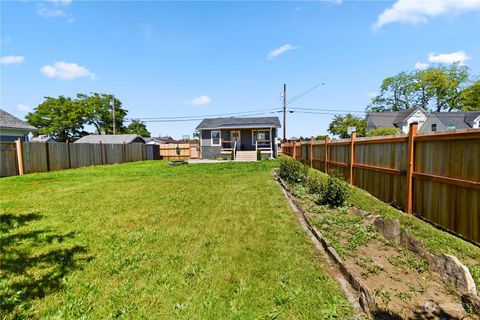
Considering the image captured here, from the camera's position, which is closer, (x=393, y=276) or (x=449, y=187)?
(x=393, y=276)

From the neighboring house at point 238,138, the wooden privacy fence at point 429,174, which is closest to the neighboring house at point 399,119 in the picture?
the neighboring house at point 238,138

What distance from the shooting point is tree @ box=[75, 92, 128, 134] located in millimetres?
47562

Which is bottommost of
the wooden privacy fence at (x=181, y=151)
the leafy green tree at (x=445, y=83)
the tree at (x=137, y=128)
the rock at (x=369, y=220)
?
the rock at (x=369, y=220)

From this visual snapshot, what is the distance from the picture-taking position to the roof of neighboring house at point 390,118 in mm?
36531

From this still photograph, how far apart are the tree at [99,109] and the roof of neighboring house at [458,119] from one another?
177 feet

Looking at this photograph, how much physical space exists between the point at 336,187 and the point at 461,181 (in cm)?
233

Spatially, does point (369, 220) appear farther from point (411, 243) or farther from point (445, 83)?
point (445, 83)

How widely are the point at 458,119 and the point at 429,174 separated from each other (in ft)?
123

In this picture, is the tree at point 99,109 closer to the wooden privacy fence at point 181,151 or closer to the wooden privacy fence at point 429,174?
the wooden privacy fence at point 181,151

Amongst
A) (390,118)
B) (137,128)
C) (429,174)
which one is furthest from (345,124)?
(137,128)

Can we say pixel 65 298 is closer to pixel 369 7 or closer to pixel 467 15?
pixel 369 7

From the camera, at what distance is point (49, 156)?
1569 centimetres

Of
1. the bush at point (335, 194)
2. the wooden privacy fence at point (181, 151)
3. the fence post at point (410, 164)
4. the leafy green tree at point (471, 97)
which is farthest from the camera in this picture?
the leafy green tree at point (471, 97)

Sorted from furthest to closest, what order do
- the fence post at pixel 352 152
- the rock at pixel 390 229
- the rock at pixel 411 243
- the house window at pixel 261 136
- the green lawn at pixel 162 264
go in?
the house window at pixel 261 136
the fence post at pixel 352 152
the rock at pixel 390 229
the rock at pixel 411 243
the green lawn at pixel 162 264
